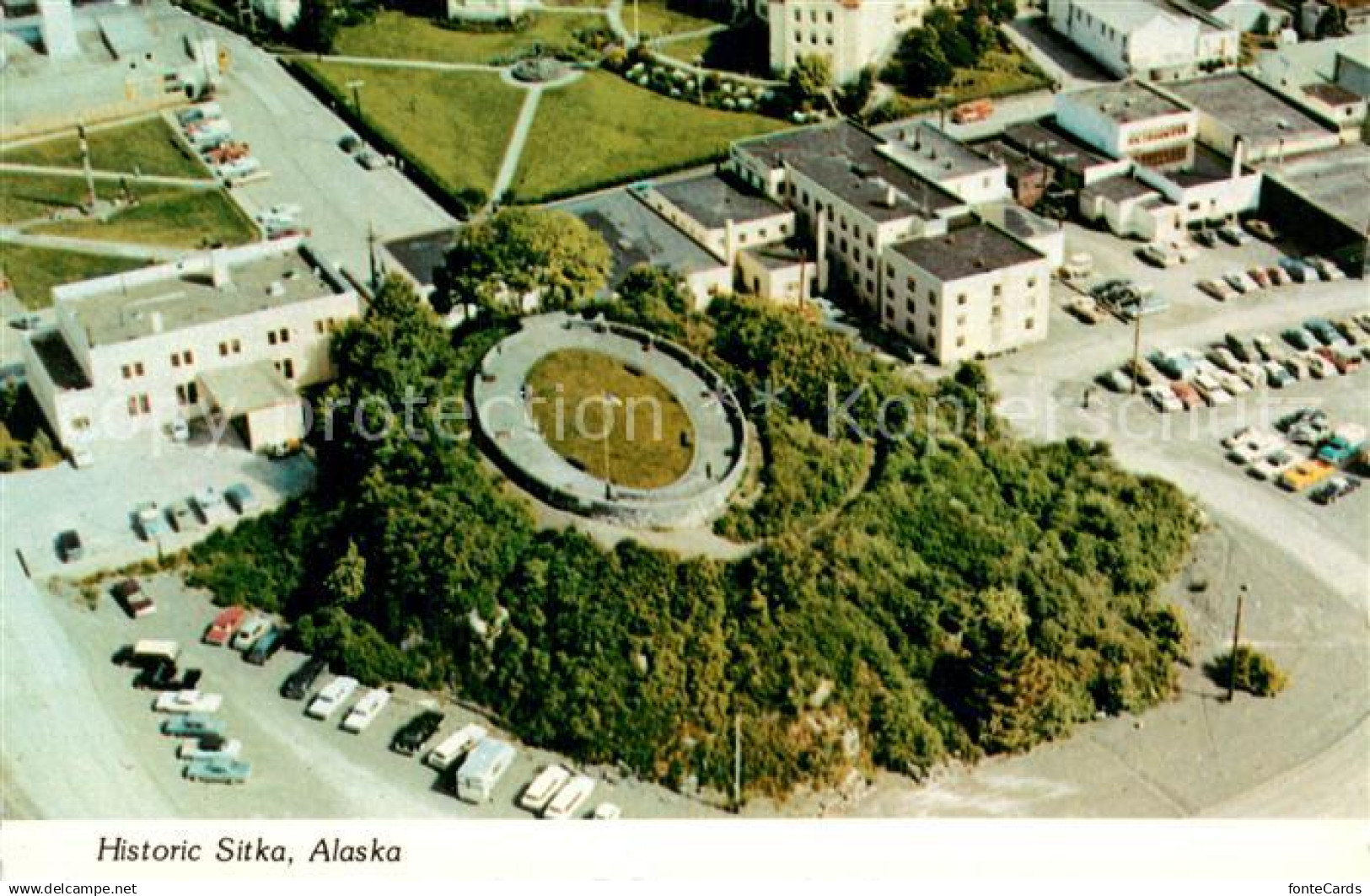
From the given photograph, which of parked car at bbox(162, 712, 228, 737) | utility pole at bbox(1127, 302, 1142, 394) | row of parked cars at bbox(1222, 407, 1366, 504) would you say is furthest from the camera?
utility pole at bbox(1127, 302, 1142, 394)

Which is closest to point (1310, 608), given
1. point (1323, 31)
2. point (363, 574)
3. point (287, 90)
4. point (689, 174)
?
point (363, 574)

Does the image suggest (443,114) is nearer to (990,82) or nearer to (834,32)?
(834,32)

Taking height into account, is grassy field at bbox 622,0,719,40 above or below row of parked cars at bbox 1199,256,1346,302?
above

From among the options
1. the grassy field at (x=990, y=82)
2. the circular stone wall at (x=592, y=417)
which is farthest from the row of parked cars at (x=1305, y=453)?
the grassy field at (x=990, y=82)

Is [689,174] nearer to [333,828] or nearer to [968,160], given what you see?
[968,160]

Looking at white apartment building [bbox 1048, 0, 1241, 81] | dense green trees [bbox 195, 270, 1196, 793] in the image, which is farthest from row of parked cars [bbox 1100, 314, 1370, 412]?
white apartment building [bbox 1048, 0, 1241, 81]

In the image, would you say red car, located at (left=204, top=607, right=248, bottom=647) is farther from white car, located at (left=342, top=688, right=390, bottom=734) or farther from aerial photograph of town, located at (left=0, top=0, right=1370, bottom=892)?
white car, located at (left=342, top=688, right=390, bottom=734)

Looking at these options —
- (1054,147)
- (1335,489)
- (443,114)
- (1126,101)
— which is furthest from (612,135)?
(1335,489)
